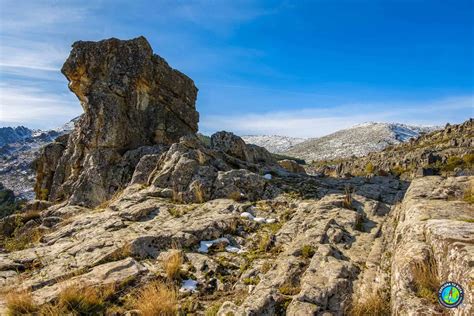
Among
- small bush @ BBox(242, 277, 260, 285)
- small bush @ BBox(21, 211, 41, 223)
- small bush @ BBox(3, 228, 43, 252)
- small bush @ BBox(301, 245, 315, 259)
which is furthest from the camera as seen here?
small bush @ BBox(21, 211, 41, 223)

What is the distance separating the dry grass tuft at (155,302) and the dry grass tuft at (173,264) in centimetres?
114

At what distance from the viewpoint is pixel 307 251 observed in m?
9.98

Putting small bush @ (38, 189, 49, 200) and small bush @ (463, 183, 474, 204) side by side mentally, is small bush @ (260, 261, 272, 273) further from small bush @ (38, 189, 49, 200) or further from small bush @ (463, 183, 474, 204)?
small bush @ (38, 189, 49, 200)

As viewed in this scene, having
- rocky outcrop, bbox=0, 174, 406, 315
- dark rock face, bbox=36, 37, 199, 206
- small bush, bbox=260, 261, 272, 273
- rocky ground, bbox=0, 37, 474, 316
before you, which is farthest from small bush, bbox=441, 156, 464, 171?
small bush, bbox=260, 261, 272, 273

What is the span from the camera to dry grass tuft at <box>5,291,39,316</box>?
297 inches

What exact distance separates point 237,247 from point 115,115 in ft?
70.6

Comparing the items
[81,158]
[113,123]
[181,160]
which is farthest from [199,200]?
[81,158]

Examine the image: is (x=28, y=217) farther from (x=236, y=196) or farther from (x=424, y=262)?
(x=424, y=262)

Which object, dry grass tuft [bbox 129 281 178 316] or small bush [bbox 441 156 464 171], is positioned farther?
small bush [bbox 441 156 464 171]

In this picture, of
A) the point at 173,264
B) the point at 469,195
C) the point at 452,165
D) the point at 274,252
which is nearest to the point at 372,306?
the point at 274,252

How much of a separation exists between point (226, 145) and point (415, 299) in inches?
882

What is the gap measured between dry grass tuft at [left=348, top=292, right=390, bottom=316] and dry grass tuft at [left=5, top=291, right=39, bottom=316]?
7420 mm

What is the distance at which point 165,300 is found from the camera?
777 centimetres

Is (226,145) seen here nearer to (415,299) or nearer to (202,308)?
(202,308)
